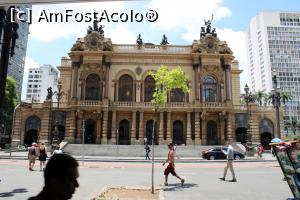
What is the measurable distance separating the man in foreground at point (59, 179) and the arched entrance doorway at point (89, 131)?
40.8 m

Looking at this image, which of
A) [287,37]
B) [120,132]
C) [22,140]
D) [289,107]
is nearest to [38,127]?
[22,140]

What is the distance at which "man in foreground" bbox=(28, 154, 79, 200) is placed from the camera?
2271 millimetres

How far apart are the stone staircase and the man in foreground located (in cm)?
3360

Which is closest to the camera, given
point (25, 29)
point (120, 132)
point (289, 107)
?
point (120, 132)

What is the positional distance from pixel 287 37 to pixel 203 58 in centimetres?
8280

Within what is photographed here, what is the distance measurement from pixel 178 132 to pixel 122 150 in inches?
386

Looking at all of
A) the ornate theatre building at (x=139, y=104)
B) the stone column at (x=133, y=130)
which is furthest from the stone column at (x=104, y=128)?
the stone column at (x=133, y=130)

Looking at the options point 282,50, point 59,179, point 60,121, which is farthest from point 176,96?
point 282,50

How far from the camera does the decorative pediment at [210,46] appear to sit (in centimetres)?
4409

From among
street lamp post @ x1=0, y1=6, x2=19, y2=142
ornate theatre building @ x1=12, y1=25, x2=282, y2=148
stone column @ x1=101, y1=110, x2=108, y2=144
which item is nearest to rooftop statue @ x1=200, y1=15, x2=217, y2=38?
ornate theatre building @ x1=12, y1=25, x2=282, y2=148

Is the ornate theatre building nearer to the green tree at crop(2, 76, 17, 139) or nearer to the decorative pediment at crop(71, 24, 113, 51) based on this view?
the decorative pediment at crop(71, 24, 113, 51)

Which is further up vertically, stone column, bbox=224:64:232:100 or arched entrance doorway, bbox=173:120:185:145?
stone column, bbox=224:64:232:100

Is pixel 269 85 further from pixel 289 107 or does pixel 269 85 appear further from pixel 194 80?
pixel 194 80

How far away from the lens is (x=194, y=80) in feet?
143
